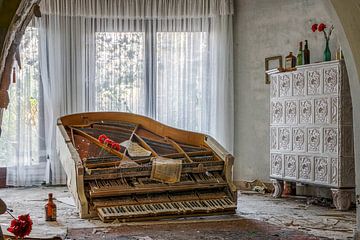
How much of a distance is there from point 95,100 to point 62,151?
2.60m

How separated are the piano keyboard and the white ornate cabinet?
1.30 metres

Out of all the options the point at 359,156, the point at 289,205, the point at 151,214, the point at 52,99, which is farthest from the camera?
the point at 52,99

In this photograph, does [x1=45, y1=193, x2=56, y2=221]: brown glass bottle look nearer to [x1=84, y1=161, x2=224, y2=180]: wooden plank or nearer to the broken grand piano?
the broken grand piano

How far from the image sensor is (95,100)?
28.8 ft

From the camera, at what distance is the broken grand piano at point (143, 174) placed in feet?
18.1

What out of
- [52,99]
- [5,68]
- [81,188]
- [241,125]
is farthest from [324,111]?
[5,68]

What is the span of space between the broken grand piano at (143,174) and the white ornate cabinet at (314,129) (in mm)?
1141

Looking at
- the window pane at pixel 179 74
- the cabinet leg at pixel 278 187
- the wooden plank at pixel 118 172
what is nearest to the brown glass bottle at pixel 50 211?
the wooden plank at pixel 118 172

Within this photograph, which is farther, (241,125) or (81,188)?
(241,125)

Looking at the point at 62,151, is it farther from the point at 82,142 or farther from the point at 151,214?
the point at 151,214

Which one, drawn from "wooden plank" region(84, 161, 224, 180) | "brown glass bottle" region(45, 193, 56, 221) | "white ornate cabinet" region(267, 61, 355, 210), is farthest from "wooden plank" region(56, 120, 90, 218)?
"white ornate cabinet" region(267, 61, 355, 210)

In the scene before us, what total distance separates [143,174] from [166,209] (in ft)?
1.56

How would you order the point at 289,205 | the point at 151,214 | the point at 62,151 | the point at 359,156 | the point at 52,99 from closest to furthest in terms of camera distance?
the point at 359,156
the point at 151,214
the point at 62,151
the point at 289,205
the point at 52,99

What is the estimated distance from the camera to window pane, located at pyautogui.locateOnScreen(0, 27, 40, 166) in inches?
330
